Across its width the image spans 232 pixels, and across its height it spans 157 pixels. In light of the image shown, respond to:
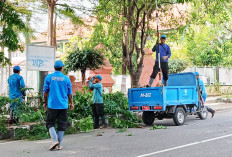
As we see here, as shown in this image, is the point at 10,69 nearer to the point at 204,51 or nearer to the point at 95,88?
the point at 95,88

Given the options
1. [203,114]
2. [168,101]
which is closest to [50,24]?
[168,101]

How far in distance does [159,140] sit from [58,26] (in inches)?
565

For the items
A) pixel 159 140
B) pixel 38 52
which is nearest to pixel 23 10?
pixel 38 52

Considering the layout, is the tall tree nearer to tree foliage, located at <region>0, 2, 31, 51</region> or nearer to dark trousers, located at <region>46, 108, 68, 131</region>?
tree foliage, located at <region>0, 2, 31, 51</region>

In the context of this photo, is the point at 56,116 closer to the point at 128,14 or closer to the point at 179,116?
the point at 179,116

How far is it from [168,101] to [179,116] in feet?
2.76

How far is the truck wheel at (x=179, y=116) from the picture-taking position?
1125cm

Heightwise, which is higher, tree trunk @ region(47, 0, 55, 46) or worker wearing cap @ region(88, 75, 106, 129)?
tree trunk @ region(47, 0, 55, 46)

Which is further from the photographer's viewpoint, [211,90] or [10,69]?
[211,90]

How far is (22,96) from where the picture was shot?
10.5 metres

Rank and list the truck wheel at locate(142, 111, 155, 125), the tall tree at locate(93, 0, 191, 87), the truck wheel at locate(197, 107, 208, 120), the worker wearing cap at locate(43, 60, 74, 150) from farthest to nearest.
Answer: the tall tree at locate(93, 0, 191, 87), the truck wheel at locate(197, 107, 208, 120), the truck wheel at locate(142, 111, 155, 125), the worker wearing cap at locate(43, 60, 74, 150)

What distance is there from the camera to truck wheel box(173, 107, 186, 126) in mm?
11250

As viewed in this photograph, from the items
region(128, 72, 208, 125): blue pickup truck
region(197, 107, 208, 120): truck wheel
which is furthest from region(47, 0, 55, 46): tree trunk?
region(197, 107, 208, 120): truck wheel

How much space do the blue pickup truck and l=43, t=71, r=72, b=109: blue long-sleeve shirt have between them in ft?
12.9
